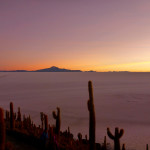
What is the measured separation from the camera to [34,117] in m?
19.8

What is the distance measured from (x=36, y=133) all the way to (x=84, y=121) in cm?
911

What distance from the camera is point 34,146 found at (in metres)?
9.28

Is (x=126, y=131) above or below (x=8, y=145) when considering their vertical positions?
below

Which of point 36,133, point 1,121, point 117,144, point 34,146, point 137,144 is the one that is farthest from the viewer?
point 137,144

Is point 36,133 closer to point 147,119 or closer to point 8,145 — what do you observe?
point 8,145

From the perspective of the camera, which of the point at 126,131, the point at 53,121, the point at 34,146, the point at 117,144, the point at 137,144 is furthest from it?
the point at 53,121

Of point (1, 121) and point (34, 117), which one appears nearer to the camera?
point (1, 121)

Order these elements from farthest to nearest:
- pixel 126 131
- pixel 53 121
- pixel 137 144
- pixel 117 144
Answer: pixel 53 121 < pixel 126 131 < pixel 137 144 < pixel 117 144

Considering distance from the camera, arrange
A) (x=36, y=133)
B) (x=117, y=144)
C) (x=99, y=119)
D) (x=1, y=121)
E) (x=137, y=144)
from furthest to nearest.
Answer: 1. (x=99, y=119)
2. (x=137, y=144)
3. (x=36, y=133)
4. (x=117, y=144)
5. (x=1, y=121)

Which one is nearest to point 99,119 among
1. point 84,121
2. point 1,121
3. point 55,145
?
point 84,121

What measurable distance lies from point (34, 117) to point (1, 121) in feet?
45.0

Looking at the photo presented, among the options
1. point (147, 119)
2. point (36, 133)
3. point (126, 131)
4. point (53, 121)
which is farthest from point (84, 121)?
point (36, 133)

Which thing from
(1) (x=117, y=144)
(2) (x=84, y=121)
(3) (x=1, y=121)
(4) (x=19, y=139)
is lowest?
(2) (x=84, y=121)

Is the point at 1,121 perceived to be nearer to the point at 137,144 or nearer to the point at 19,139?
the point at 19,139
